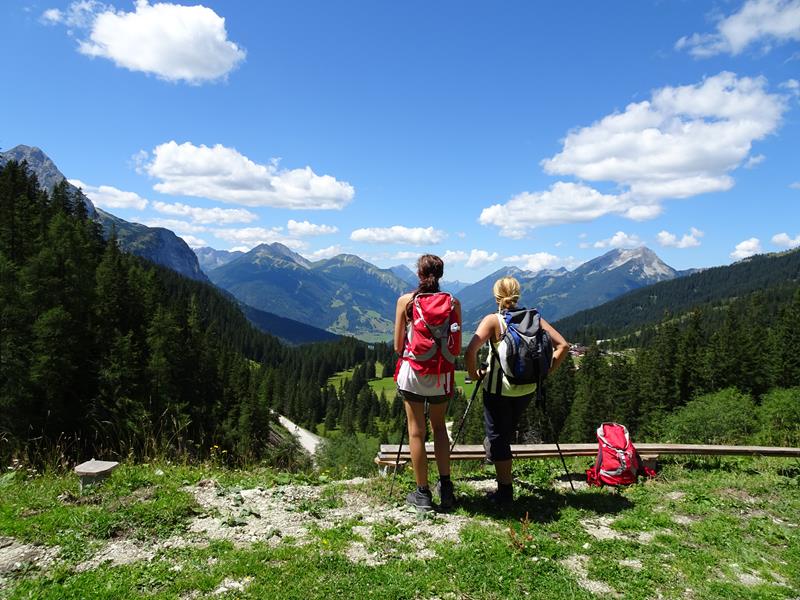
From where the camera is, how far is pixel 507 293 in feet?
22.0

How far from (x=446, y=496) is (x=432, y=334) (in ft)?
8.41

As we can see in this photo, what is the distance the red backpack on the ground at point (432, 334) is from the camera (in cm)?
607

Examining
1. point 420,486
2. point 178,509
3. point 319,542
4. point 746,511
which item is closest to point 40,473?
point 178,509

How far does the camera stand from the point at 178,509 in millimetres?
6266

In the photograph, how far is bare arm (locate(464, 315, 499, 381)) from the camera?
20.7ft

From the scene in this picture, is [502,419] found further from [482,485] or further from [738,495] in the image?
[738,495]

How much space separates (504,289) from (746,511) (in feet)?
17.3

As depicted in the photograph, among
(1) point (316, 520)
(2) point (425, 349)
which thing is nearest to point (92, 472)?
(1) point (316, 520)

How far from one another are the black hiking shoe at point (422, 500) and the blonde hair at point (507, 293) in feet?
9.83

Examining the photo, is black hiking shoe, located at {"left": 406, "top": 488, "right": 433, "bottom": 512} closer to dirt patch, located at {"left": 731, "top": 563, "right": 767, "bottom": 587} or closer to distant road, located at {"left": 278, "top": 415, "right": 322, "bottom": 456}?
dirt patch, located at {"left": 731, "top": 563, "right": 767, "bottom": 587}

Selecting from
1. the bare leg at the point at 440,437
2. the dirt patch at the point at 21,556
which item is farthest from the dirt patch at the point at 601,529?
the dirt patch at the point at 21,556

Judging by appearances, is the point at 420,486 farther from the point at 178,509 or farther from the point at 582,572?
the point at 178,509

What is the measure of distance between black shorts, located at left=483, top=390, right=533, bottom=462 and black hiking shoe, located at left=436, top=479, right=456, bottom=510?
0.80 m

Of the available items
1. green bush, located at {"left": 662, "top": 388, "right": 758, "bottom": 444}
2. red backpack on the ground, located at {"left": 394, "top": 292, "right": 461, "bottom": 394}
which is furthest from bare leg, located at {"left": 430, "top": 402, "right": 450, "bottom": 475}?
green bush, located at {"left": 662, "top": 388, "right": 758, "bottom": 444}
